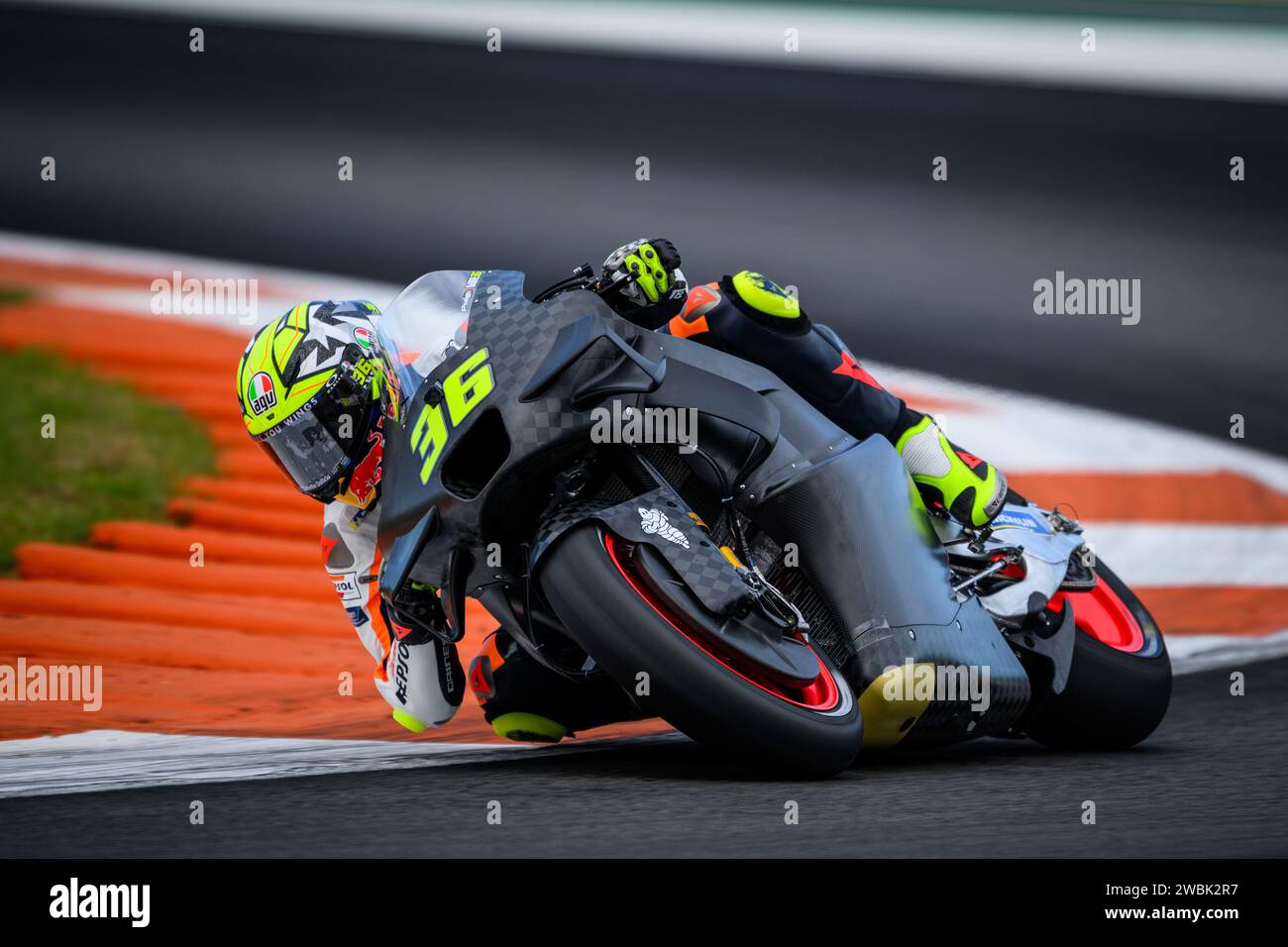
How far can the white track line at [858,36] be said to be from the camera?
364 inches

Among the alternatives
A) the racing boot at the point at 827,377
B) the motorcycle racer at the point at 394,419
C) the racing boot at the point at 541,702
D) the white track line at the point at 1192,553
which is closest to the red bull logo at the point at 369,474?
the motorcycle racer at the point at 394,419

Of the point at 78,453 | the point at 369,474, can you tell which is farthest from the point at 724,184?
the point at 369,474

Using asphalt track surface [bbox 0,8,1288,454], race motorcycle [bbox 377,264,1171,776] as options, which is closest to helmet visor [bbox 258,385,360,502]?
race motorcycle [bbox 377,264,1171,776]

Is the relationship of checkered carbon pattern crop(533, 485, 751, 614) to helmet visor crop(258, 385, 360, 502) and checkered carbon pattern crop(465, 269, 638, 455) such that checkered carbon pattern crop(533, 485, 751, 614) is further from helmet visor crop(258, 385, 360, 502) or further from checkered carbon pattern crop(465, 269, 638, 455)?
helmet visor crop(258, 385, 360, 502)

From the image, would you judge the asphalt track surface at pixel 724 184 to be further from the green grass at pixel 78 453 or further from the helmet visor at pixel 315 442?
the helmet visor at pixel 315 442

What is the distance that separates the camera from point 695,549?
3.09m

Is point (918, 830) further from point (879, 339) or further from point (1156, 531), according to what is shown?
point (879, 339)

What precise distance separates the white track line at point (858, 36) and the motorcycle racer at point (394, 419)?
591cm

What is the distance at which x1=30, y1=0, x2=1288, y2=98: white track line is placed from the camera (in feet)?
30.4

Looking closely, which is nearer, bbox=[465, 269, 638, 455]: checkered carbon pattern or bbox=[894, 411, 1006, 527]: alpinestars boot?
bbox=[465, 269, 638, 455]: checkered carbon pattern

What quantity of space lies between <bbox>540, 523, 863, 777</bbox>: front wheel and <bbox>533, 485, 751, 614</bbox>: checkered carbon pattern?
0.02 metres

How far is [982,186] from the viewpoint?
955 centimetres

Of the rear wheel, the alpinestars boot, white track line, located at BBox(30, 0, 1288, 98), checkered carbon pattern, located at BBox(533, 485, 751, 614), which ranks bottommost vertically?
the rear wheel
